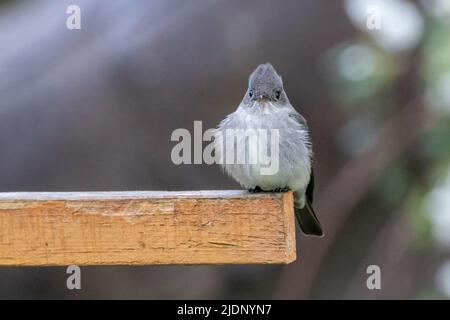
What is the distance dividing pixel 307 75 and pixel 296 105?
205 millimetres

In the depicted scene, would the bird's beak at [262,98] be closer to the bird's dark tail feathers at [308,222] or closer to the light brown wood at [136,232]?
the bird's dark tail feathers at [308,222]

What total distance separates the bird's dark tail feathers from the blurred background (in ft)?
3.59

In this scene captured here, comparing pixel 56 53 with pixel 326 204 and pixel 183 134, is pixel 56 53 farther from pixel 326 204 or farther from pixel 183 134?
pixel 326 204

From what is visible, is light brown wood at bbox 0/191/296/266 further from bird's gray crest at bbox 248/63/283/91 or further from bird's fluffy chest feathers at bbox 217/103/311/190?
bird's gray crest at bbox 248/63/283/91

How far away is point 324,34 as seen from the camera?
5.32 metres

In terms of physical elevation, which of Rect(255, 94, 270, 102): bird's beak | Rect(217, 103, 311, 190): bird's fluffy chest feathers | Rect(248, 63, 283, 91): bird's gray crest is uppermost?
Rect(248, 63, 283, 91): bird's gray crest

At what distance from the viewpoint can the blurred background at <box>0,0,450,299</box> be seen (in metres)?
4.89

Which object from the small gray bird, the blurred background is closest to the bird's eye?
the small gray bird

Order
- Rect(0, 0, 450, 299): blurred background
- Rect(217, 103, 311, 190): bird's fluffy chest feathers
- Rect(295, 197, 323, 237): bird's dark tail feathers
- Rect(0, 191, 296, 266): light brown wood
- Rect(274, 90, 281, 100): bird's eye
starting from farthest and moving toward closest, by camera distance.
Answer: Rect(0, 0, 450, 299): blurred background → Rect(295, 197, 323, 237): bird's dark tail feathers → Rect(274, 90, 281, 100): bird's eye → Rect(217, 103, 311, 190): bird's fluffy chest feathers → Rect(0, 191, 296, 266): light brown wood

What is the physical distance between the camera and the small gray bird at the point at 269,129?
363 centimetres

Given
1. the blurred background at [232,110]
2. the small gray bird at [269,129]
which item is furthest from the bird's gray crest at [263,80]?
the blurred background at [232,110]

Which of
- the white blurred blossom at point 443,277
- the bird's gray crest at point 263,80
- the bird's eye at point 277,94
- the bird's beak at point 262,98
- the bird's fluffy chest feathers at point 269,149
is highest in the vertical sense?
the bird's gray crest at point 263,80

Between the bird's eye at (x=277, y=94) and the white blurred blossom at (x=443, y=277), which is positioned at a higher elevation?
the bird's eye at (x=277, y=94)

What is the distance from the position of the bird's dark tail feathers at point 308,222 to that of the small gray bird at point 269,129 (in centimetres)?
16
